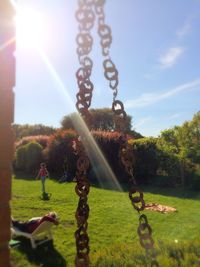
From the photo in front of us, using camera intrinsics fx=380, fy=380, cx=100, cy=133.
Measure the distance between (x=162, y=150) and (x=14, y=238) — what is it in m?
14.2

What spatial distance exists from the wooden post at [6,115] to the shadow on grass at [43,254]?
629 cm

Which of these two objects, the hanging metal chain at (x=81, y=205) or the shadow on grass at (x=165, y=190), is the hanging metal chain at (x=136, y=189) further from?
the shadow on grass at (x=165, y=190)

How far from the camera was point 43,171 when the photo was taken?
1677cm

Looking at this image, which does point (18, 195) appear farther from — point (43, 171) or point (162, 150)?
point (162, 150)

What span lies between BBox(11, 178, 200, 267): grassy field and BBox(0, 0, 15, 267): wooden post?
15.7ft

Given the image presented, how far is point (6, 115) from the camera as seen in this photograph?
75.7 inches

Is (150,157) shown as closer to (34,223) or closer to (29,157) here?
(29,157)

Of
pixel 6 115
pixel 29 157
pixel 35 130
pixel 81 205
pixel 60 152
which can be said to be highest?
pixel 35 130

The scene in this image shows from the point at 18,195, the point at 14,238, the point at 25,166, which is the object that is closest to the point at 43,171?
the point at 18,195

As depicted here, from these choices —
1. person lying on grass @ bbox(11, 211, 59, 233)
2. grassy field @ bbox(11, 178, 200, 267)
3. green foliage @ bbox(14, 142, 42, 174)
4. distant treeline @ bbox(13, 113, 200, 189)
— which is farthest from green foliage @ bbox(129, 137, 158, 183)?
person lying on grass @ bbox(11, 211, 59, 233)

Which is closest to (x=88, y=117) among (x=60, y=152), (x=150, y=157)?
(x=150, y=157)

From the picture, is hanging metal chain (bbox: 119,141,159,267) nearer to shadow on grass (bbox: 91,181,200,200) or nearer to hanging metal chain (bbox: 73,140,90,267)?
hanging metal chain (bbox: 73,140,90,267)

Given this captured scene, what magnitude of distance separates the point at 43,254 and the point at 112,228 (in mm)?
2804

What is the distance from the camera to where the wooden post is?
1.91 metres
